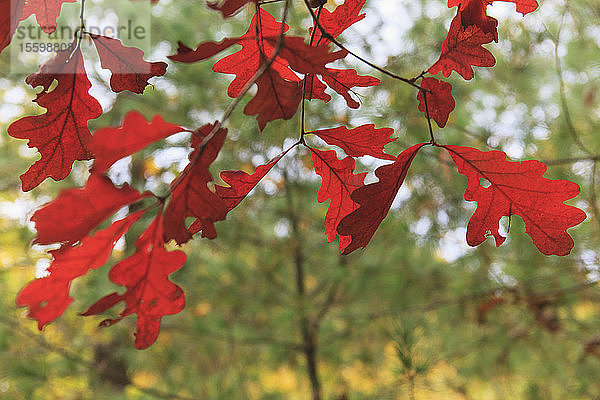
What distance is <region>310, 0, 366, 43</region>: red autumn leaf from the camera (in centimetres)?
45

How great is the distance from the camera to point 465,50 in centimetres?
45

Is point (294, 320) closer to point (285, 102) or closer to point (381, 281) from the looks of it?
point (381, 281)

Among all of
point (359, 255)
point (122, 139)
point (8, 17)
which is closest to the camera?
point (122, 139)

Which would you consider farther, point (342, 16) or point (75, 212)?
point (342, 16)

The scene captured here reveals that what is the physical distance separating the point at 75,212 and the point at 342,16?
0.99ft

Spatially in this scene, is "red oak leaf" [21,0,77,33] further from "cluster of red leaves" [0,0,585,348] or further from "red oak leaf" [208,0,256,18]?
"red oak leaf" [208,0,256,18]

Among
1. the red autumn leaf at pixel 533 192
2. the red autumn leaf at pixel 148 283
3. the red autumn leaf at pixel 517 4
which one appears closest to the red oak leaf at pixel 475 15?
the red autumn leaf at pixel 517 4

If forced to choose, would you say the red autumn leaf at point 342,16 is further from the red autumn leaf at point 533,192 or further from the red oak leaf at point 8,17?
the red oak leaf at point 8,17

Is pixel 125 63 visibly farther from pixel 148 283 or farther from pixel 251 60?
pixel 148 283

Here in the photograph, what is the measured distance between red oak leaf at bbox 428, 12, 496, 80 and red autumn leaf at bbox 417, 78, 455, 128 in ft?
0.04

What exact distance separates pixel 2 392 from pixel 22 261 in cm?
54

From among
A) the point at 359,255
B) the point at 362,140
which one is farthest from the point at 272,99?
the point at 359,255

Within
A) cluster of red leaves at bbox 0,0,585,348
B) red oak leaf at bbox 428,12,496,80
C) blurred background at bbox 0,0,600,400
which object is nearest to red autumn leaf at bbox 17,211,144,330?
cluster of red leaves at bbox 0,0,585,348

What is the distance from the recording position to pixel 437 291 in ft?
6.75
